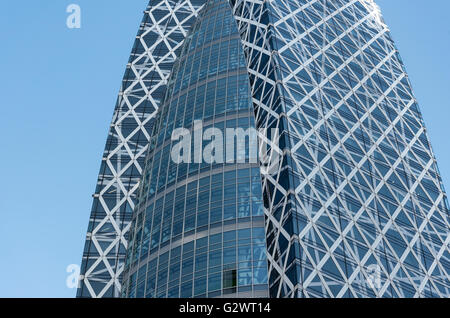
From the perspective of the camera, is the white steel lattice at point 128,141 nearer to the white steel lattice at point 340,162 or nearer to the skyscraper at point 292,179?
the skyscraper at point 292,179

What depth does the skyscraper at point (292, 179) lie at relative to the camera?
68.1m

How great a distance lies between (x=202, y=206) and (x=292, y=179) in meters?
8.97

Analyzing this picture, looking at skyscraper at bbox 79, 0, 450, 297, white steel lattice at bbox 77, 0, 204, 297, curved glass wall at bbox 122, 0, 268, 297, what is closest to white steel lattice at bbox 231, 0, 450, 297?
skyscraper at bbox 79, 0, 450, 297

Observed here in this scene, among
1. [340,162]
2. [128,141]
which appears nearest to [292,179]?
[340,162]

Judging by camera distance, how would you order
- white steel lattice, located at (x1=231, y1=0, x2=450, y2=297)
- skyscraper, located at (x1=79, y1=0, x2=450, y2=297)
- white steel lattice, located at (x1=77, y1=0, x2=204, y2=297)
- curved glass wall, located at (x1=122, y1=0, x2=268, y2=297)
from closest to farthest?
curved glass wall, located at (x1=122, y1=0, x2=268, y2=297) → skyscraper, located at (x1=79, y1=0, x2=450, y2=297) → white steel lattice, located at (x1=231, y1=0, x2=450, y2=297) → white steel lattice, located at (x1=77, y1=0, x2=204, y2=297)

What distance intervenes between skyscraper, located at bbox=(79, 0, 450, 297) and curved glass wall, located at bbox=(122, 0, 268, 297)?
14 cm

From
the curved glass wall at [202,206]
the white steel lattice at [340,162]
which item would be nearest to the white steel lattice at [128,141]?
the curved glass wall at [202,206]

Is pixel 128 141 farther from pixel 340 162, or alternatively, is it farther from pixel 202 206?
pixel 340 162

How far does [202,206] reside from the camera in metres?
72.9

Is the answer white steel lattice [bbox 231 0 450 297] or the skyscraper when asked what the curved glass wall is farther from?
white steel lattice [bbox 231 0 450 297]

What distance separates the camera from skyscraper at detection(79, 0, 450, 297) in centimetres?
6812

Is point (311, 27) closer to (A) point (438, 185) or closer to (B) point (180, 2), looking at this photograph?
(A) point (438, 185)

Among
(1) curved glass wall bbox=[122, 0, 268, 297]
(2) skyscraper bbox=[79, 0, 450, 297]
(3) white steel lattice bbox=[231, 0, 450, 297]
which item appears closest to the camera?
(1) curved glass wall bbox=[122, 0, 268, 297]
